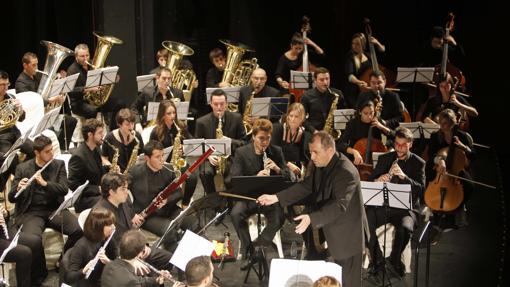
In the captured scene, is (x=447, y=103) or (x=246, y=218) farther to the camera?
(x=447, y=103)

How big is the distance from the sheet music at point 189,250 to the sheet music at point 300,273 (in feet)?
2.30

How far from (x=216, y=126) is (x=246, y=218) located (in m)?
1.47

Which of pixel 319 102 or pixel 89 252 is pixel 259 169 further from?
pixel 89 252

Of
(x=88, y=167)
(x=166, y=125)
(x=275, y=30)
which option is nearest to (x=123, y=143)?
(x=166, y=125)

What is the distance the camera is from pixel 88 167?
7.35 m

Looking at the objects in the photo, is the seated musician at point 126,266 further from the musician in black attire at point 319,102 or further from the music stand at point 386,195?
the musician in black attire at point 319,102

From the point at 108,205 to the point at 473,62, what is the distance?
7.02 metres

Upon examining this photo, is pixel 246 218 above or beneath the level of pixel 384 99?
beneath

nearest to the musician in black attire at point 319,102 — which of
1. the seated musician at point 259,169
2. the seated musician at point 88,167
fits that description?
the seated musician at point 259,169

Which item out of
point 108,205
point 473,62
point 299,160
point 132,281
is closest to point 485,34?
point 473,62

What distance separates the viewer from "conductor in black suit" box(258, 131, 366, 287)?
579cm

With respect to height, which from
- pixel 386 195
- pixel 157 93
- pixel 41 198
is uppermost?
pixel 386 195

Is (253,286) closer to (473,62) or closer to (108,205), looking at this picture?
(108,205)

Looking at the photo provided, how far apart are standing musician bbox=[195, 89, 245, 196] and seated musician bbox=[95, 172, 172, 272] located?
181 centimetres
